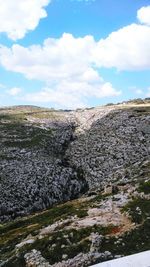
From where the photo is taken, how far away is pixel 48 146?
271 ft

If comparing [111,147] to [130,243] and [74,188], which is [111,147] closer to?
[74,188]

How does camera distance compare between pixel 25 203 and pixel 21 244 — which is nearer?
pixel 21 244

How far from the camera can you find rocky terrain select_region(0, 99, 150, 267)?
27.4 meters

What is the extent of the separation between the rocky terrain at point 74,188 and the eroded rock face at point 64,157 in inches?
5.7

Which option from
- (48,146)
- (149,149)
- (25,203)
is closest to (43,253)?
(25,203)

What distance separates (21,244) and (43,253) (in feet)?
12.5

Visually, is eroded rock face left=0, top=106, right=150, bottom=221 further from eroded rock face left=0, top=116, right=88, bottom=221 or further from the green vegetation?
the green vegetation

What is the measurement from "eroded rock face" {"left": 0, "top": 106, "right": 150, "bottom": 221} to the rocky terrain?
15 centimetres

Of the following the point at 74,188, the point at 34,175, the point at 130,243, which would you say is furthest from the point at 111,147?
the point at 130,243

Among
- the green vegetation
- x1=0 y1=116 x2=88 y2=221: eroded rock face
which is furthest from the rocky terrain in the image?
x1=0 y1=116 x2=88 y2=221: eroded rock face

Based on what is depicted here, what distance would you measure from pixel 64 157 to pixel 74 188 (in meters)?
16.7

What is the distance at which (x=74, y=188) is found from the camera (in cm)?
6219

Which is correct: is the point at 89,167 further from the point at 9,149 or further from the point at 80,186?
the point at 9,149

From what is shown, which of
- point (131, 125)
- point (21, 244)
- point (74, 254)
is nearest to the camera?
point (74, 254)
